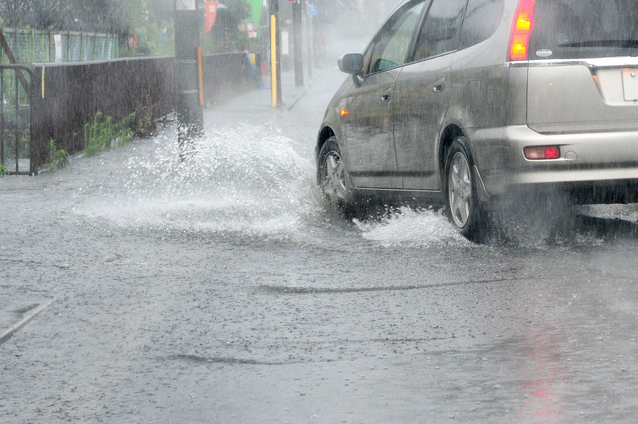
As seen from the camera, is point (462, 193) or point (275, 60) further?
point (275, 60)

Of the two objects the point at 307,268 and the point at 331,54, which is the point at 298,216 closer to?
the point at 307,268

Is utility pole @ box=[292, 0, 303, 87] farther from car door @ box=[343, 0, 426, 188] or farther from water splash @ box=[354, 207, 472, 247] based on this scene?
water splash @ box=[354, 207, 472, 247]

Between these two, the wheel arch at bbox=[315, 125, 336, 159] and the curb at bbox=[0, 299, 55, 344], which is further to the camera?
the wheel arch at bbox=[315, 125, 336, 159]

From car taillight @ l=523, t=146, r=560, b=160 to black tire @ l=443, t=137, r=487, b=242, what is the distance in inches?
19.5

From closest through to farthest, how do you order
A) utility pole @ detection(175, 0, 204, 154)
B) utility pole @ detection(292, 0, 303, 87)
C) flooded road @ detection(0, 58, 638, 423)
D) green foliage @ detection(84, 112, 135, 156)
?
flooded road @ detection(0, 58, 638, 423), utility pole @ detection(175, 0, 204, 154), green foliage @ detection(84, 112, 135, 156), utility pole @ detection(292, 0, 303, 87)

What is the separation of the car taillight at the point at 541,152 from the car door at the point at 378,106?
1.67m

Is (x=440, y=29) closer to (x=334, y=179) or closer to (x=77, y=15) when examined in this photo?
(x=334, y=179)

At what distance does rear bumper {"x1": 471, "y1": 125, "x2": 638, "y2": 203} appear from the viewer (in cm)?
695

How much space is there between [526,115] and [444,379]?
2.79 m

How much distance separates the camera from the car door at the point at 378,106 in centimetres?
854

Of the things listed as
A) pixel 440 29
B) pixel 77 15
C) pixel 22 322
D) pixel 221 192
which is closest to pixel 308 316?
pixel 22 322

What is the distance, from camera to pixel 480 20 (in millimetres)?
7520

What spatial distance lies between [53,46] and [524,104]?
2033 cm

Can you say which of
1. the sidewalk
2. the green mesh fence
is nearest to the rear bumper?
the green mesh fence
